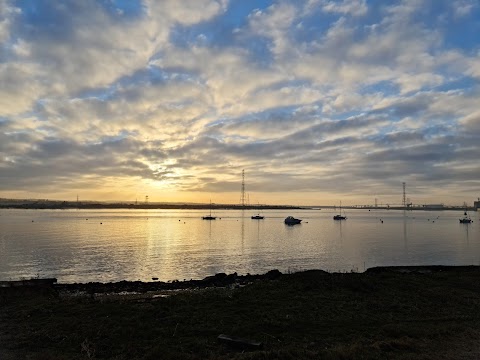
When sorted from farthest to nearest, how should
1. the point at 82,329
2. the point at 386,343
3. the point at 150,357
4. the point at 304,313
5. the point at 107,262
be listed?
Result: the point at 107,262 → the point at 304,313 → the point at 82,329 → the point at 386,343 → the point at 150,357

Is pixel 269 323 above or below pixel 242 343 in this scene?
below

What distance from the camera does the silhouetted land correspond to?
34.8 ft

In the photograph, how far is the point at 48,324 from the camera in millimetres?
13453


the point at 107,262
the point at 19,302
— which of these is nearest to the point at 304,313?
the point at 19,302

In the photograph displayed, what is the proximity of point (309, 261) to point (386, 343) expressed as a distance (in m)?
33.5

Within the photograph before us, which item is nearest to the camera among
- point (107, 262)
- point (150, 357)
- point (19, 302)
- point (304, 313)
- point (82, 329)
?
point (150, 357)

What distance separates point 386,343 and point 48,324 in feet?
37.3

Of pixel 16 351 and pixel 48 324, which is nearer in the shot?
pixel 16 351

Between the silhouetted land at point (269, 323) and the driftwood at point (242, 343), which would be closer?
the silhouetted land at point (269, 323)

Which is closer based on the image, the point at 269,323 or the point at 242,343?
the point at 242,343

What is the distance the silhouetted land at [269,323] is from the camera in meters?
10.6

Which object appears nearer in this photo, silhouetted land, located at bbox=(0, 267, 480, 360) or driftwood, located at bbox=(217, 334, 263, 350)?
silhouetted land, located at bbox=(0, 267, 480, 360)

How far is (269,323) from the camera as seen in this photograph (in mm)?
13773

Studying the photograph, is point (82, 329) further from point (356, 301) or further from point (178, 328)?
point (356, 301)
